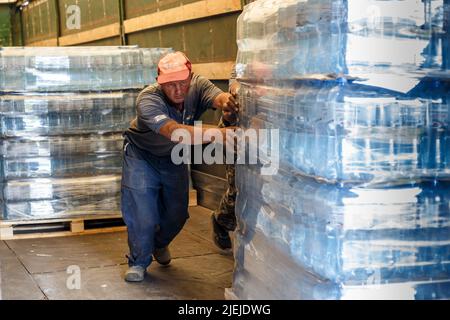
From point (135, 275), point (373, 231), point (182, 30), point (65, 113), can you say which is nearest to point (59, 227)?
point (65, 113)

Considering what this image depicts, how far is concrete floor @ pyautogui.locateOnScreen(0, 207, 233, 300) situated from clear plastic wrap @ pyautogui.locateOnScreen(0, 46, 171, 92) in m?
1.45

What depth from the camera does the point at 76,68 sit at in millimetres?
6531

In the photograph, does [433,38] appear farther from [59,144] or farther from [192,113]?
[59,144]

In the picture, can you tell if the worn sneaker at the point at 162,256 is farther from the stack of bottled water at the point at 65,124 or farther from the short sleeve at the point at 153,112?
A: the stack of bottled water at the point at 65,124

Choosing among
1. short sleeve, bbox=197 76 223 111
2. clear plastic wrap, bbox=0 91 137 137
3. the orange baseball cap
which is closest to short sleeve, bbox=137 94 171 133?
the orange baseball cap

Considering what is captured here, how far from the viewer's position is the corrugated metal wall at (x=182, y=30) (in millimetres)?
7254

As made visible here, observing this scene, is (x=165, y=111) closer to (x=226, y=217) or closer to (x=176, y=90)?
(x=176, y=90)

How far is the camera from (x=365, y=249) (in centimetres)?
295

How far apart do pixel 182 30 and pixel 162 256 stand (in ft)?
12.5

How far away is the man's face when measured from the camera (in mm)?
4578

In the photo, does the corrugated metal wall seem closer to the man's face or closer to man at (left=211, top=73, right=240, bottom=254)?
man at (left=211, top=73, right=240, bottom=254)

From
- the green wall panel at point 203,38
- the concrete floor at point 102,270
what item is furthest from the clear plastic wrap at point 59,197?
the green wall panel at point 203,38

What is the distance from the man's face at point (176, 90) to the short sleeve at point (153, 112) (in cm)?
7
